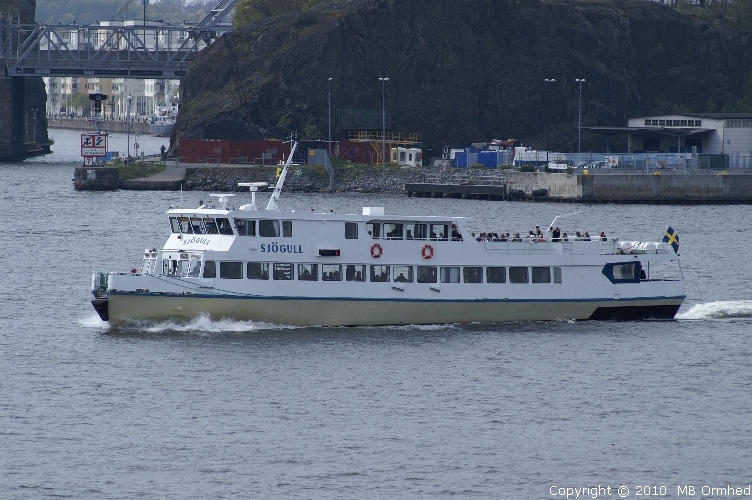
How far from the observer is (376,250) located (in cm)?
4928

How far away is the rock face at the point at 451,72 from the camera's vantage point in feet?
478

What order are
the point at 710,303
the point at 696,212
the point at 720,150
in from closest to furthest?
the point at 710,303
the point at 696,212
the point at 720,150

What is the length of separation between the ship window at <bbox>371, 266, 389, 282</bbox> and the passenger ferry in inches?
1.6

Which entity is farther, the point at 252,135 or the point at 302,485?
the point at 252,135

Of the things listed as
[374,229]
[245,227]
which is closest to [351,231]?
[374,229]

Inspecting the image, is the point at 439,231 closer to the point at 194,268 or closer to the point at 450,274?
the point at 450,274

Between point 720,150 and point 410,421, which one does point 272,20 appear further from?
point 410,421

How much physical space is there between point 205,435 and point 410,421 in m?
6.32

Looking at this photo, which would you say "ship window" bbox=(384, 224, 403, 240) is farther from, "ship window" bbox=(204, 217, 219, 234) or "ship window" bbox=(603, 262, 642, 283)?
"ship window" bbox=(603, 262, 642, 283)

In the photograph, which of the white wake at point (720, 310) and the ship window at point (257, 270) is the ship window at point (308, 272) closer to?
the ship window at point (257, 270)

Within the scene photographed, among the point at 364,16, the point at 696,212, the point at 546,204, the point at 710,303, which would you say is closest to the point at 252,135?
the point at 364,16

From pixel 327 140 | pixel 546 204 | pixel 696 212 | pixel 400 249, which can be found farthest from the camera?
pixel 327 140

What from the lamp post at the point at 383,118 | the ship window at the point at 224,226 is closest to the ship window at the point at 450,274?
the ship window at the point at 224,226

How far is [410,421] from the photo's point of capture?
126 ft
